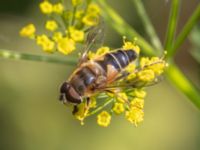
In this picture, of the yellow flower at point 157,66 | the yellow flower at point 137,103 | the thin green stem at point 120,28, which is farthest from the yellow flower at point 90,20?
the yellow flower at point 137,103

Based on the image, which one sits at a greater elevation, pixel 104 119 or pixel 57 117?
pixel 57 117

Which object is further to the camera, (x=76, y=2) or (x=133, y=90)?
(x=76, y=2)

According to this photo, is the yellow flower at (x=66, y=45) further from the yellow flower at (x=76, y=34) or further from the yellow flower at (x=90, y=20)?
the yellow flower at (x=90, y=20)

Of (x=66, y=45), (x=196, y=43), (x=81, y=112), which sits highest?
(x=66, y=45)

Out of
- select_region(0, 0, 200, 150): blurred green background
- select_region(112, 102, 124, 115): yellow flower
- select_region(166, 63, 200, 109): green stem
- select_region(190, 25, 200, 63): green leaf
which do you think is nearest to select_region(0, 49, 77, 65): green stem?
select_region(112, 102, 124, 115): yellow flower

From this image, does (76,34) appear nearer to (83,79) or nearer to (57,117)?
(83,79)

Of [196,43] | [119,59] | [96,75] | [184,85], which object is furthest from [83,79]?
[196,43]
